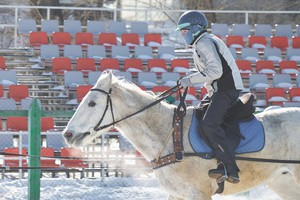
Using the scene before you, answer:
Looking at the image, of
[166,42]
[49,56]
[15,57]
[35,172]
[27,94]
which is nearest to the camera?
[35,172]

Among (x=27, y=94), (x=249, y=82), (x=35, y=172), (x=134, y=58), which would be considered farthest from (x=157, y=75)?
(x=35, y=172)

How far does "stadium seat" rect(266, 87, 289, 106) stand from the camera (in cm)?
1797

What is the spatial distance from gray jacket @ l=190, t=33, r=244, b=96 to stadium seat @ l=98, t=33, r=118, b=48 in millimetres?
11783

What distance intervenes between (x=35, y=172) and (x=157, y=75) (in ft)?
28.5

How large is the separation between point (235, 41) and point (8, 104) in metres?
7.67

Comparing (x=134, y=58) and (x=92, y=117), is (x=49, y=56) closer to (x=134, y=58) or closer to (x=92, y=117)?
(x=134, y=58)

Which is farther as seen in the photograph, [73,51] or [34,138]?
[73,51]

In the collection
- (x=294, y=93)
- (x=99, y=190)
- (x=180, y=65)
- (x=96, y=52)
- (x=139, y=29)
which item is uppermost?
(x=139, y=29)

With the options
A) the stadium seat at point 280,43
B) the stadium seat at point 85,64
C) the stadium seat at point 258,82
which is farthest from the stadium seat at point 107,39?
the stadium seat at point 280,43

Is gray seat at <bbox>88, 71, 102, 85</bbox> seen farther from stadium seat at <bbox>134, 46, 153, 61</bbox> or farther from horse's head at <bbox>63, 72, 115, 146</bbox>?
horse's head at <bbox>63, 72, 115, 146</bbox>

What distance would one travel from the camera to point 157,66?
61.7 feet

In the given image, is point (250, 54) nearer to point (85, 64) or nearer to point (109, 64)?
point (109, 64)

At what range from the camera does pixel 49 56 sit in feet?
60.6

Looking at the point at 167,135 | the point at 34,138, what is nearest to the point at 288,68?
the point at 34,138
